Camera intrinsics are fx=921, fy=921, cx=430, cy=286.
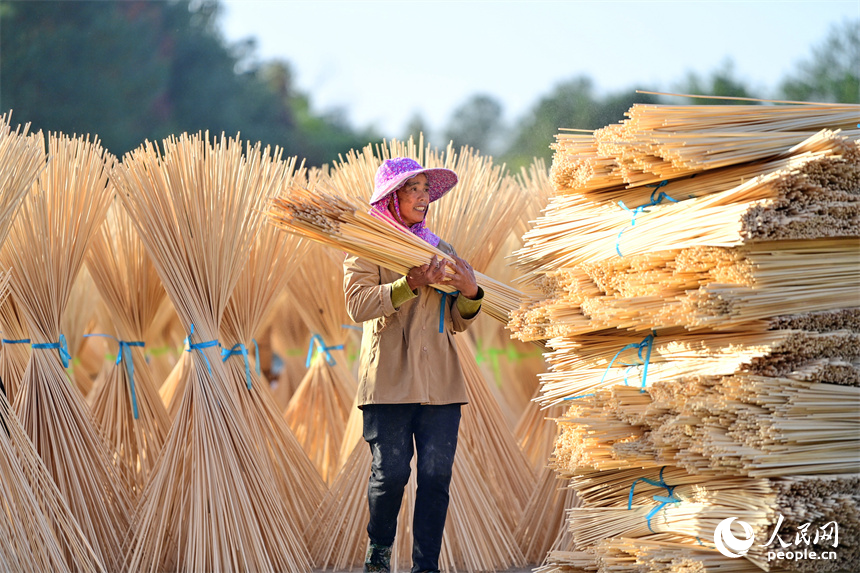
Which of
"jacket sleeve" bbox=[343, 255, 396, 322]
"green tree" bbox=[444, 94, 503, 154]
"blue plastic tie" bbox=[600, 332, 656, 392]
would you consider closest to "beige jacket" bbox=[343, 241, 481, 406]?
"jacket sleeve" bbox=[343, 255, 396, 322]

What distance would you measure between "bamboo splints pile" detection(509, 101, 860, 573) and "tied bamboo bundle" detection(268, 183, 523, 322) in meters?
0.48

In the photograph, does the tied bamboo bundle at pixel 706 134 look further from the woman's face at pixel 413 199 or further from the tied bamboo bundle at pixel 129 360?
the tied bamboo bundle at pixel 129 360

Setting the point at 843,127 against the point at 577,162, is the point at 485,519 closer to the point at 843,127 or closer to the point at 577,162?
the point at 577,162

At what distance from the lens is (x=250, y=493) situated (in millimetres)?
3484

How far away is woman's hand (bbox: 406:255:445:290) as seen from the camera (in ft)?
9.64

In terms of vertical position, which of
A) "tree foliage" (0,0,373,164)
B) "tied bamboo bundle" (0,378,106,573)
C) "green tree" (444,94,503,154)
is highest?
"green tree" (444,94,503,154)

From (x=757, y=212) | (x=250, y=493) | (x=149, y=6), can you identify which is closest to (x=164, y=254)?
(x=250, y=493)

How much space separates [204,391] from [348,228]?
3.51 feet

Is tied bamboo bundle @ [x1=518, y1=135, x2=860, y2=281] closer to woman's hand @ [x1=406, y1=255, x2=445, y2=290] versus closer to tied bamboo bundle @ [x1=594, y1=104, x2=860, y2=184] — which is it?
tied bamboo bundle @ [x1=594, y1=104, x2=860, y2=184]

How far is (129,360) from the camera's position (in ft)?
13.3

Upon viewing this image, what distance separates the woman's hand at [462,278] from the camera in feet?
10.0

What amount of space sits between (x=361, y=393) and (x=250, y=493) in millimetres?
741

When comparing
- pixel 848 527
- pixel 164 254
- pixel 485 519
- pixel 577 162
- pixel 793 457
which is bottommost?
pixel 485 519
